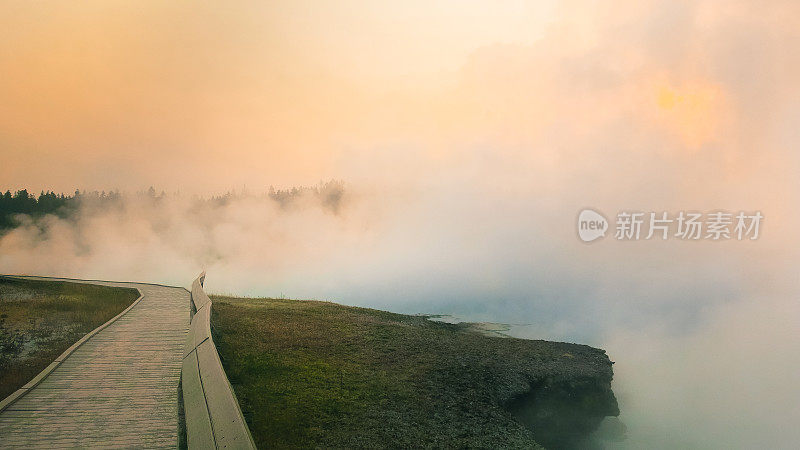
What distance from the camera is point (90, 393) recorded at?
10.6m

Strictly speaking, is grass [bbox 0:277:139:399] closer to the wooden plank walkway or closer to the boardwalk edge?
the wooden plank walkway

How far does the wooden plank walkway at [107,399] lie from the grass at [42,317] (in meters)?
1.46

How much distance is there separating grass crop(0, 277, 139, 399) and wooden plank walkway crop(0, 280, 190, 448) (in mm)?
1460

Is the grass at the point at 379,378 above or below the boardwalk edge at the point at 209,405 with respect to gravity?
below

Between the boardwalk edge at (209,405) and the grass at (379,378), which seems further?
the grass at (379,378)

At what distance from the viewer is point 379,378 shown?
14086 mm

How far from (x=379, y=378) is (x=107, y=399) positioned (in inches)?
278

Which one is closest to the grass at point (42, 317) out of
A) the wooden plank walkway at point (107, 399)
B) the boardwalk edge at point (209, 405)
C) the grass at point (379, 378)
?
the wooden plank walkway at point (107, 399)

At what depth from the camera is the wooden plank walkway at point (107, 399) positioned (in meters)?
8.40

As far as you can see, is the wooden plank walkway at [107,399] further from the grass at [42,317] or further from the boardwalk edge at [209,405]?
the grass at [42,317]

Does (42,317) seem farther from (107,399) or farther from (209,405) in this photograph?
(209,405)

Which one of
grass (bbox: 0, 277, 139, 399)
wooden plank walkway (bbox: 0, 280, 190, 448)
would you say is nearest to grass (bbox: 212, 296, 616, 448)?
wooden plank walkway (bbox: 0, 280, 190, 448)

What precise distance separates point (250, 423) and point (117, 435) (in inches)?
104

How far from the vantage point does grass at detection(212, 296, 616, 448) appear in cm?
1073
